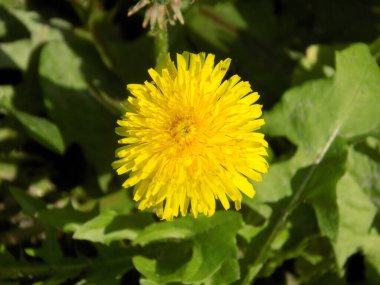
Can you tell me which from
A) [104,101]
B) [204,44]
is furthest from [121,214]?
[204,44]

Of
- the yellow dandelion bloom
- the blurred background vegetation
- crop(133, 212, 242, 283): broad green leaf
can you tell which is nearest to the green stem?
the blurred background vegetation

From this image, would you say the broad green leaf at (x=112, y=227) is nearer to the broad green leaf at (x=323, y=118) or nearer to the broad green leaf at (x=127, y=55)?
the broad green leaf at (x=323, y=118)

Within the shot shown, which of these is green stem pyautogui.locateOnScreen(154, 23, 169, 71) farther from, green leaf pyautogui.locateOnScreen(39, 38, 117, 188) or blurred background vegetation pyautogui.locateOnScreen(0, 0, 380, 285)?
green leaf pyautogui.locateOnScreen(39, 38, 117, 188)

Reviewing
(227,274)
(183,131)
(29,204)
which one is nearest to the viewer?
(183,131)

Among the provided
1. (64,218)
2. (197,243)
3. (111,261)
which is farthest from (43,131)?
(197,243)

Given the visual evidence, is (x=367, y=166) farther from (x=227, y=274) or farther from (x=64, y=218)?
(x=64, y=218)

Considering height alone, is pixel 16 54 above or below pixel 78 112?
above

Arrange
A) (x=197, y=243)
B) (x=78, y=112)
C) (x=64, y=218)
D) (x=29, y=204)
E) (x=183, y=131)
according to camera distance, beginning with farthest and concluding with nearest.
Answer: (x=78, y=112)
(x=29, y=204)
(x=64, y=218)
(x=197, y=243)
(x=183, y=131)

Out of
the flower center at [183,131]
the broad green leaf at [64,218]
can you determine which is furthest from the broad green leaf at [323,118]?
the broad green leaf at [64,218]
